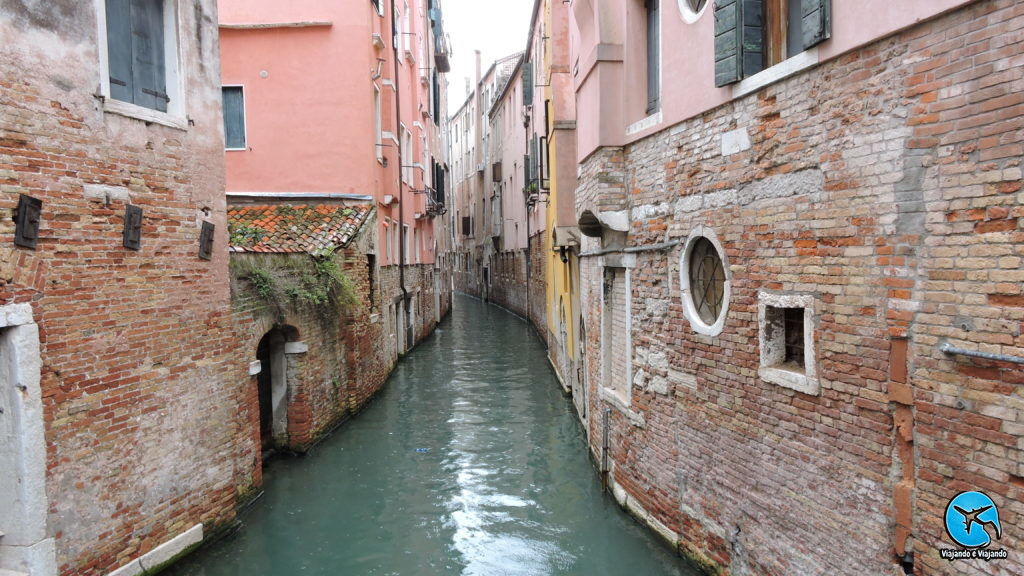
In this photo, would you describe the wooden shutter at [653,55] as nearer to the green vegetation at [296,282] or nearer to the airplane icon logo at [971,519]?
the airplane icon logo at [971,519]

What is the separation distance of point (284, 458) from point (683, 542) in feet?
19.7

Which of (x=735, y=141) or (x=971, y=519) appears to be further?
(x=735, y=141)

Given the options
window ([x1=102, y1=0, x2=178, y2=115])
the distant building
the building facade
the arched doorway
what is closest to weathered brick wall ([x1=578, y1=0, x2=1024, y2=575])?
window ([x1=102, y1=0, x2=178, y2=115])

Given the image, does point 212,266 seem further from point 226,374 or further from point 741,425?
point 741,425

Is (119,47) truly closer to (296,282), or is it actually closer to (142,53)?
(142,53)

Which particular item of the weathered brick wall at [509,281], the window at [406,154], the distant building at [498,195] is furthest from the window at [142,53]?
the weathered brick wall at [509,281]

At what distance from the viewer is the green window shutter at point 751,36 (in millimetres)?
4969

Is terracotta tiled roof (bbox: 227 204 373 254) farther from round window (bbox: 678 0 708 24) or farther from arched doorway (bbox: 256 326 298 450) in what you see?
round window (bbox: 678 0 708 24)

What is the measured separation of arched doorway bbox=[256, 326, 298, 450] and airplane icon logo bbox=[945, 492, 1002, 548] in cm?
839

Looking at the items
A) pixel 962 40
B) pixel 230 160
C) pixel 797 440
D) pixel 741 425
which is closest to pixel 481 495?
pixel 741 425

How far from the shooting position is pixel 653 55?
7.06m

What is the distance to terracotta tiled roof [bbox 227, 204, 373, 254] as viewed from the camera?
1081cm

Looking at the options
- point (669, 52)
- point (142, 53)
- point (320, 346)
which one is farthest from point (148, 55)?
point (320, 346)

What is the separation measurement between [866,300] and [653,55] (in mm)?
3982
